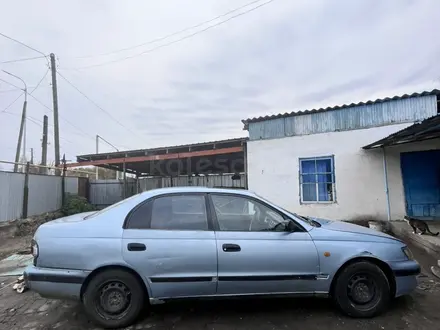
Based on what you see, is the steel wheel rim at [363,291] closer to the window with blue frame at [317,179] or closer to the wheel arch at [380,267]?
the wheel arch at [380,267]

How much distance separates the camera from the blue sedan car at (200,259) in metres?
3.04

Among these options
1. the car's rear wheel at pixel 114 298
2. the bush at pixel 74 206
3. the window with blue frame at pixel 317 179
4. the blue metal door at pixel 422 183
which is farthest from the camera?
the bush at pixel 74 206

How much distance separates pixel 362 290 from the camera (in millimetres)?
3230

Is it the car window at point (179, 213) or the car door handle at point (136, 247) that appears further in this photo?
the car window at point (179, 213)

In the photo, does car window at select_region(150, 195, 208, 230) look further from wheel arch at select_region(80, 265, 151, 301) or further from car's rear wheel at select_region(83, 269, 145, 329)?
car's rear wheel at select_region(83, 269, 145, 329)

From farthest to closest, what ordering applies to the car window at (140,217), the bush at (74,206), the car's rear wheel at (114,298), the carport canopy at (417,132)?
the bush at (74,206) → the carport canopy at (417,132) → the car window at (140,217) → the car's rear wheel at (114,298)

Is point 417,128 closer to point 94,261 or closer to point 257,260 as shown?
point 257,260

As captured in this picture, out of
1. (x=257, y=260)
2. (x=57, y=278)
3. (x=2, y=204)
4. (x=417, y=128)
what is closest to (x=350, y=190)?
(x=417, y=128)

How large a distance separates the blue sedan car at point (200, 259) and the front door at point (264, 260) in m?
0.01

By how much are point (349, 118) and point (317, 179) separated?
6.70ft

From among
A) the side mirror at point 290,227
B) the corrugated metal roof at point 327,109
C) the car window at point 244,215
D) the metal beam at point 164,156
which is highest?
the corrugated metal roof at point 327,109

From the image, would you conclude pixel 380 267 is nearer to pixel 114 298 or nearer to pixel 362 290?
pixel 362 290

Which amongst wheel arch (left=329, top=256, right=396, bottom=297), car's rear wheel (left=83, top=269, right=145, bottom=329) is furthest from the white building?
car's rear wheel (left=83, top=269, right=145, bottom=329)

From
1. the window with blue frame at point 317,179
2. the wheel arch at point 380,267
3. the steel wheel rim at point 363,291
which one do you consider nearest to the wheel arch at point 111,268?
the wheel arch at point 380,267
